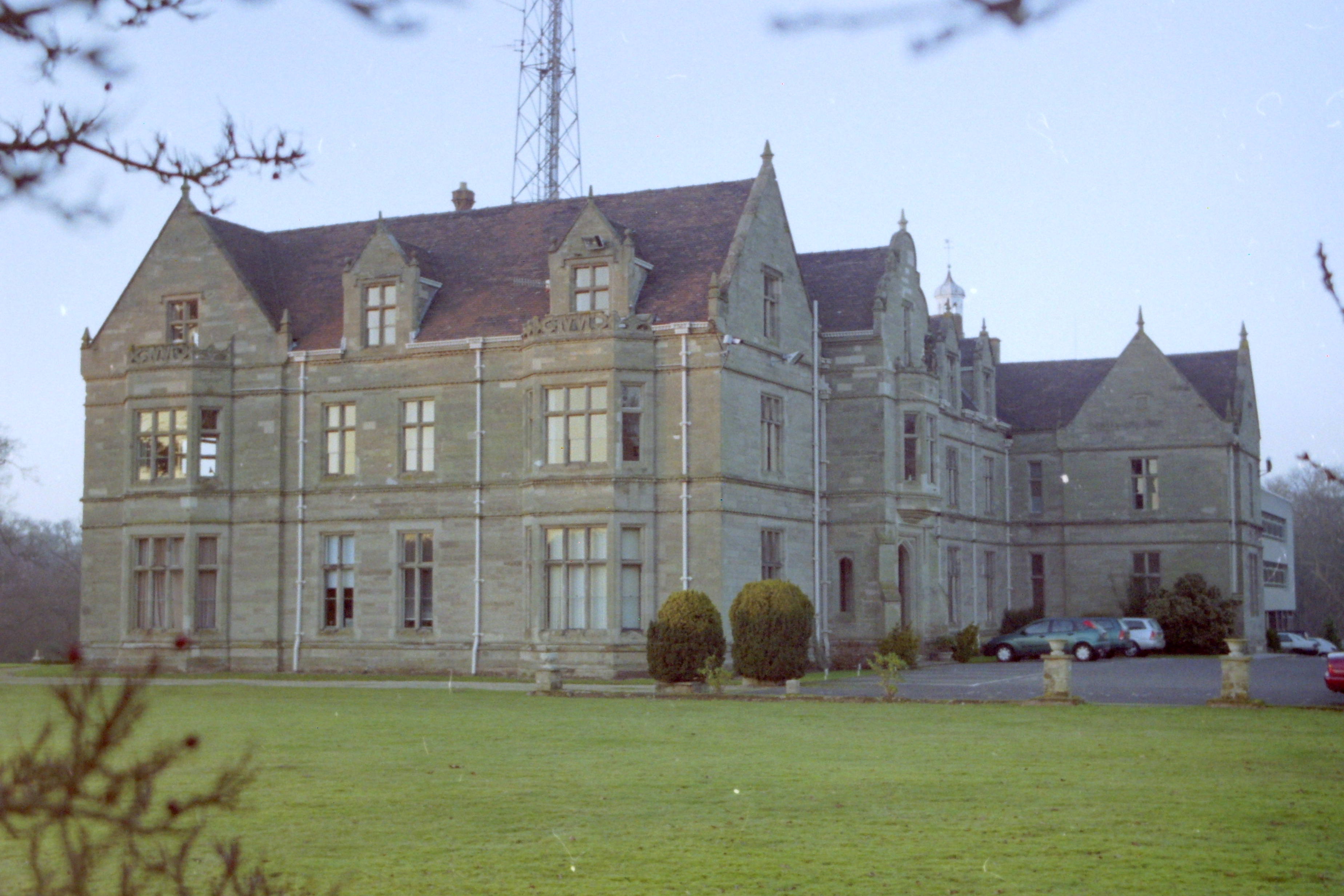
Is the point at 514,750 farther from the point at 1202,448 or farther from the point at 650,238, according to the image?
the point at 1202,448

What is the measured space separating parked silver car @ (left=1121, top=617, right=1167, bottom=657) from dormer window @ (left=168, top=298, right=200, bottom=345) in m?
28.1

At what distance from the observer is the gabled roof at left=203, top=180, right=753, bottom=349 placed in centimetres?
3488

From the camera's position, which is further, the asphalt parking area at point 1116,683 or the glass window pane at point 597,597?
the glass window pane at point 597,597

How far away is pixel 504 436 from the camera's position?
35.1 meters

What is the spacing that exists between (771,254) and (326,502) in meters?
12.6

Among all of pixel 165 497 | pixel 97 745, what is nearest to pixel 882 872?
pixel 97 745

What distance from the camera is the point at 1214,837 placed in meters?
11.1

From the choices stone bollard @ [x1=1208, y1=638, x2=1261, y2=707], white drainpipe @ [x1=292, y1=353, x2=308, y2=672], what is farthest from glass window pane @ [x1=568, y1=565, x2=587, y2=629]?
stone bollard @ [x1=1208, y1=638, x2=1261, y2=707]

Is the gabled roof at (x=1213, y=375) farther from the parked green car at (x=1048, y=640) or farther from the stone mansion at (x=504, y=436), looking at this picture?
the stone mansion at (x=504, y=436)

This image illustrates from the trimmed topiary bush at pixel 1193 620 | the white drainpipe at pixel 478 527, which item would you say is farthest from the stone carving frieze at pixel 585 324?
the trimmed topiary bush at pixel 1193 620

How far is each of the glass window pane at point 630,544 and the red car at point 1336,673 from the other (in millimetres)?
14736

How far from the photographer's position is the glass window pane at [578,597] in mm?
33375

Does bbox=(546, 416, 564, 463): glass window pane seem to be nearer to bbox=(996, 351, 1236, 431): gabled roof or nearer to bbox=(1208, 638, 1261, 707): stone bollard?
bbox=(1208, 638, 1261, 707): stone bollard

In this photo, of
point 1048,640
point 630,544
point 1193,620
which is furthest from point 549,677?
point 1193,620
